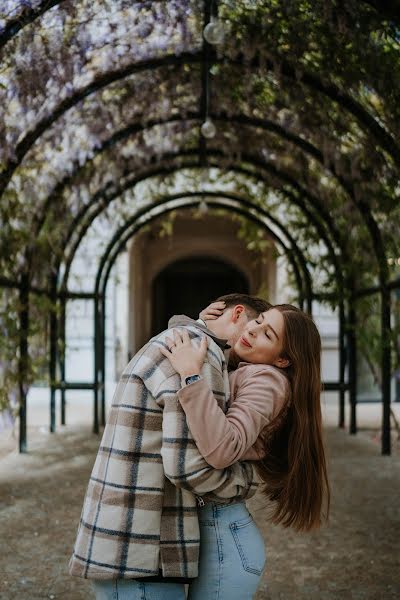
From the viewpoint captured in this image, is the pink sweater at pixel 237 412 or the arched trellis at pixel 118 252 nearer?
the pink sweater at pixel 237 412

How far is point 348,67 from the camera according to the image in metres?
4.57

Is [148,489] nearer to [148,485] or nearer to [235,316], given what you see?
[148,485]

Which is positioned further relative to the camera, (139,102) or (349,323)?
(349,323)

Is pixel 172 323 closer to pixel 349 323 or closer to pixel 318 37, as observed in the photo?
pixel 318 37

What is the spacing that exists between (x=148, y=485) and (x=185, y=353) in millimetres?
293

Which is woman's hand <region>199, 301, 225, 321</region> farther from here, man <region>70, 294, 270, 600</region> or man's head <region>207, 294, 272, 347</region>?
man <region>70, 294, 270, 600</region>

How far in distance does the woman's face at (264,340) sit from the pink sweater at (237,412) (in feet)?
0.09

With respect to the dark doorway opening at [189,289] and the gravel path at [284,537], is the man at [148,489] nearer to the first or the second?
the gravel path at [284,537]

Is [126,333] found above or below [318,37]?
below

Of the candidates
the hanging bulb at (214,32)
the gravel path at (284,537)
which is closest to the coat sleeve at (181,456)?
the gravel path at (284,537)

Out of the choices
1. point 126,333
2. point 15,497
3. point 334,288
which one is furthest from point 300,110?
point 126,333

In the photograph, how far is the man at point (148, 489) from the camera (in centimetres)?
143

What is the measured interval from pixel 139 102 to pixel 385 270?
2.64 metres

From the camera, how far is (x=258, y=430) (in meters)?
1.50
